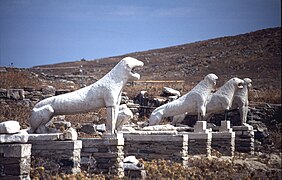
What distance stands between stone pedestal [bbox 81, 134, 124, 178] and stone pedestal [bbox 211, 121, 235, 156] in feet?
20.0

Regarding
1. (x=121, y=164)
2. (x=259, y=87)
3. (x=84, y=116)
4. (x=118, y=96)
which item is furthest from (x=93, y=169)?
(x=259, y=87)

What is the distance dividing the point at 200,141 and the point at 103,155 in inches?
187

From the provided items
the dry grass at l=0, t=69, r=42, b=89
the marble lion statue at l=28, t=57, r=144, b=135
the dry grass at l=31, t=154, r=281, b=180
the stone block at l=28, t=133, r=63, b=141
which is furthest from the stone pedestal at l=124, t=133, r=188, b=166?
the dry grass at l=0, t=69, r=42, b=89

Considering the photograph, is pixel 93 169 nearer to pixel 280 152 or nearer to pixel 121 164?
pixel 121 164

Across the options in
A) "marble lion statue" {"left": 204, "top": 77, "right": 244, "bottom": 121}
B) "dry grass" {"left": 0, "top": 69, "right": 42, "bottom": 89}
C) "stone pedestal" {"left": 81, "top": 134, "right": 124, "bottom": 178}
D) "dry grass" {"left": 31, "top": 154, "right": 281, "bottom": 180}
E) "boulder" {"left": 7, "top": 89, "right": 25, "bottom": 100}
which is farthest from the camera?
"dry grass" {"left": 0, "top": 69, "right": 42, "bottom": 89}

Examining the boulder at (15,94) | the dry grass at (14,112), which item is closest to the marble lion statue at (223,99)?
the dry grass at (14,112)

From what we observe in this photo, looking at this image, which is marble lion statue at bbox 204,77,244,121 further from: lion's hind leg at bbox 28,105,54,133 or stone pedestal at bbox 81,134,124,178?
lion's hind leg at bbox 28,105,54,133

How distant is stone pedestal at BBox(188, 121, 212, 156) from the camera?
15.2m

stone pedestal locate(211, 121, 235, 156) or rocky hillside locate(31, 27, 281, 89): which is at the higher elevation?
rocky hillside locate(31, 27, 281, 89)

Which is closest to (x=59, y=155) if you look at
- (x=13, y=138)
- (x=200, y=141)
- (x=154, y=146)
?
(x=13, y=138)

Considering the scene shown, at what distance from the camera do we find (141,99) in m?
23.1

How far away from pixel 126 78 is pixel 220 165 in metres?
3.48

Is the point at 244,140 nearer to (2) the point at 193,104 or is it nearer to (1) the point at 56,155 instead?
(2) the point at 193,104

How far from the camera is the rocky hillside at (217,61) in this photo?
137 feet
